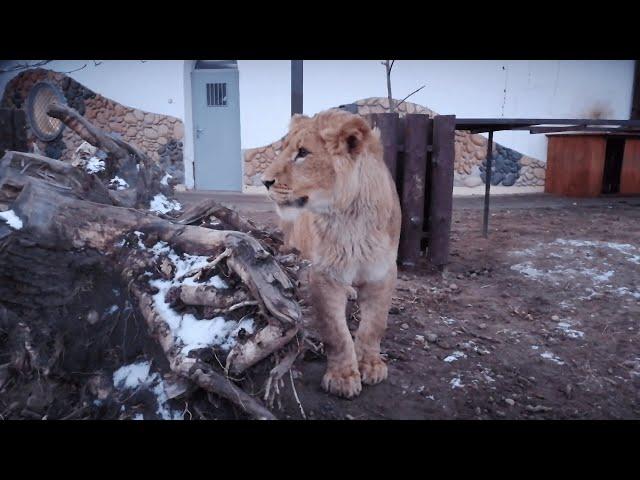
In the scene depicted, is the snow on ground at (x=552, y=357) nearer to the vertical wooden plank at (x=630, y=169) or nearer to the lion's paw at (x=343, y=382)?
the lion's paw at (x=343, y=382)

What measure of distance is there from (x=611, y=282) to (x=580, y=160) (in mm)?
5477

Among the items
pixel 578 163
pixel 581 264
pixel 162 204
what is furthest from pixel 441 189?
pixel 578 163

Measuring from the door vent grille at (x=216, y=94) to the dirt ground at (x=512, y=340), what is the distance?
517 centimetres

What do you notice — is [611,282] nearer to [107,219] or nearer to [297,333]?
[297,333]

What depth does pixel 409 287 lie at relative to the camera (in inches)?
156

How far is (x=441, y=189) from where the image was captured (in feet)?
14.2

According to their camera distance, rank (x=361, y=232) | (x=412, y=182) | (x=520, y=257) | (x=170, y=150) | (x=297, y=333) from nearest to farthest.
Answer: (x=297, y=333), (x=361, y=232), (x=412, y=182), (x=520, y=257), (x=170, y=150)

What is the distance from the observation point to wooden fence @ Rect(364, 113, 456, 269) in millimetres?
4258

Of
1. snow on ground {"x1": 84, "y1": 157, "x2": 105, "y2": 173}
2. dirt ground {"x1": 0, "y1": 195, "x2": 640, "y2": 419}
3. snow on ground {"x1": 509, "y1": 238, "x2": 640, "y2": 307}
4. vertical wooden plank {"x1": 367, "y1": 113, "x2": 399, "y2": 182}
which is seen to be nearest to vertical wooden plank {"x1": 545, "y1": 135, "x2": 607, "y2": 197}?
snow on ground {"x1": 509, "y1": 238, "x2": 640, "y2": 307}

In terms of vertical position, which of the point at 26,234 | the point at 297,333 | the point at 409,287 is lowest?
the point at 409,287

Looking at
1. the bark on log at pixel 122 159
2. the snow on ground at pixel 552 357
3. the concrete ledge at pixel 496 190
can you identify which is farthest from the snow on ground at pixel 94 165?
the concrete ledge at pixel 496 190

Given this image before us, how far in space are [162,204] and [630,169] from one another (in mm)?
8579

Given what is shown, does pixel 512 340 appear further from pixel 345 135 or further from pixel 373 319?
pixel 345 135

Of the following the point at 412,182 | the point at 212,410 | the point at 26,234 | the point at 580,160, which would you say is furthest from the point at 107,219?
the point at 580,160
